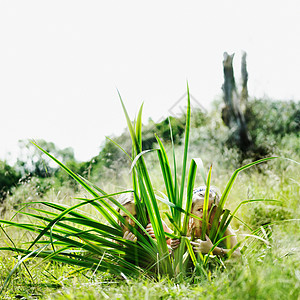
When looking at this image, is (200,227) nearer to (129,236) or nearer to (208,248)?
(208,248)

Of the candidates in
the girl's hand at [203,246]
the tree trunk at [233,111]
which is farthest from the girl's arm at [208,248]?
the tree trunk at [233,111]

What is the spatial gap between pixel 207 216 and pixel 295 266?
612 mm

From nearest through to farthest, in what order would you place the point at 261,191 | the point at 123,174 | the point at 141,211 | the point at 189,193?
the point at 189,193 < the point at 141,211 < the point at 261,191 < the point at 123,174

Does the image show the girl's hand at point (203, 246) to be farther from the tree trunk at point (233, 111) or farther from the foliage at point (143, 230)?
the tree trunk at point (233, 111)

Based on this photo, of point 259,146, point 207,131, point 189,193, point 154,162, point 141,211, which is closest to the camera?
point 189,193

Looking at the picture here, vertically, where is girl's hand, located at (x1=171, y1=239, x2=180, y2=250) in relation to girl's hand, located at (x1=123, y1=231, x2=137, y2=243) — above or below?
below

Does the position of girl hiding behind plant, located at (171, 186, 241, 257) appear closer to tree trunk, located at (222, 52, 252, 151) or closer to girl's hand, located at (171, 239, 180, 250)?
girl's hand, located at (171, 239, 180, 250)

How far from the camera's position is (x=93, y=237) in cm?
202

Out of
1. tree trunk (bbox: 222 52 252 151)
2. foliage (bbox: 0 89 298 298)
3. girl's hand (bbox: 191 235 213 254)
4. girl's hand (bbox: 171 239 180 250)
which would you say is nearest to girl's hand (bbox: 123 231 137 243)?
foliage (bbox: 0 89 298 298)

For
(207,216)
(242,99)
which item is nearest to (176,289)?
(207,216)

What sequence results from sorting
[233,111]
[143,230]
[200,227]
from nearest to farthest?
[143,230] < [200,227] < [233,111]

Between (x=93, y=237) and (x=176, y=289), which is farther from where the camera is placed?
(x=93, y=237)

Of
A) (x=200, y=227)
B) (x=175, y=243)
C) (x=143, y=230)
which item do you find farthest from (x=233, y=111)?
(x=143, y=230)

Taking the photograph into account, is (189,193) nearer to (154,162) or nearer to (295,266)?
(295,266)
